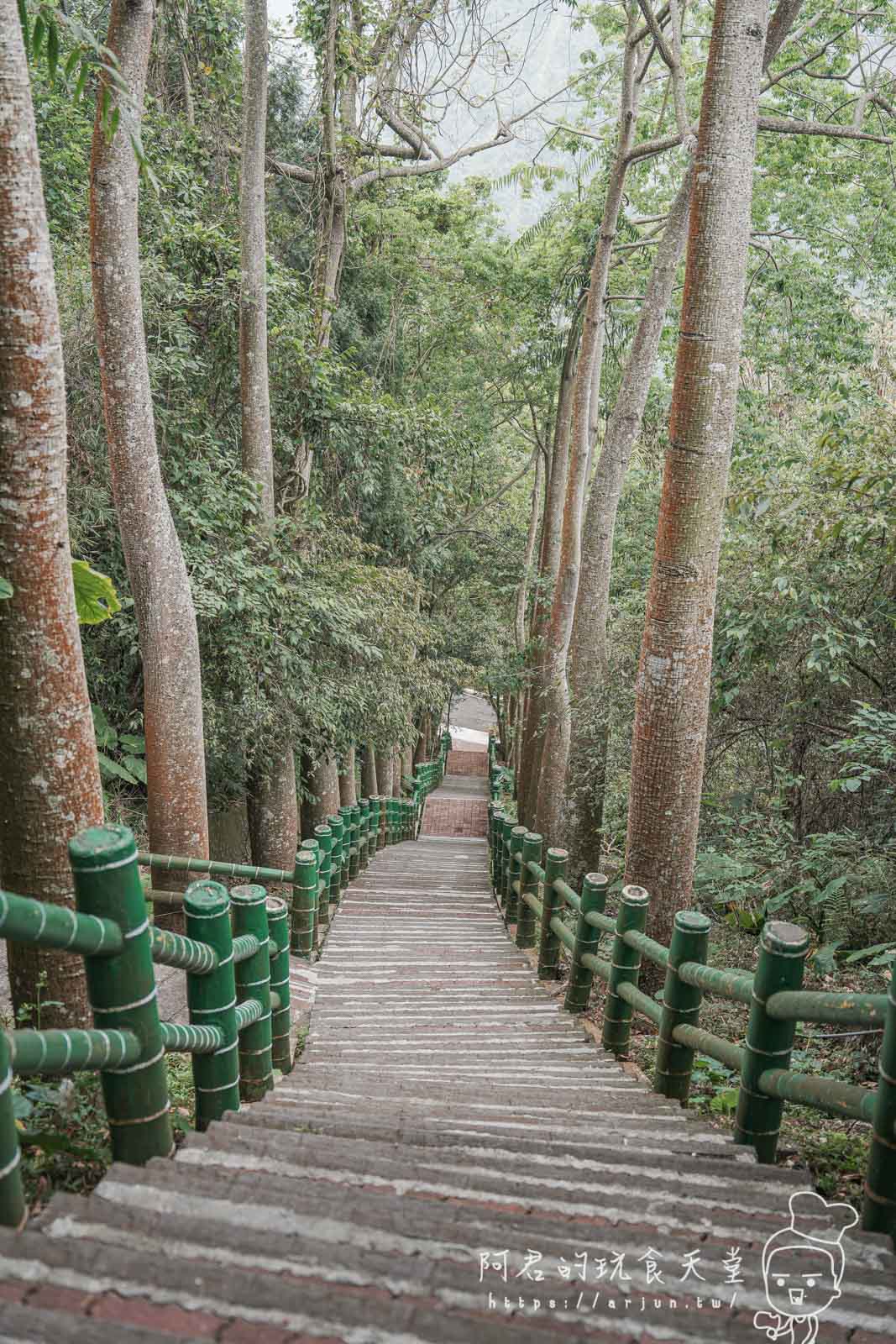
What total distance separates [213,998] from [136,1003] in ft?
2.43

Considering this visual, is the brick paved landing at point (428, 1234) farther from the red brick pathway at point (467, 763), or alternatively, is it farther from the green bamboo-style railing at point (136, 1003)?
the red brick pathway at point (467, 763)

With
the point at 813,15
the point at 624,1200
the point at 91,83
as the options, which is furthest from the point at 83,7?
the point at 624,1200

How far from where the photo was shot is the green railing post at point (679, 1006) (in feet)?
12.6

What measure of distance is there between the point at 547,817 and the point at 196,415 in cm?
664

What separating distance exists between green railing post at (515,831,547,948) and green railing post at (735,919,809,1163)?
5.32 m

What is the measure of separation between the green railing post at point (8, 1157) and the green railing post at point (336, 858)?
7.64 metres

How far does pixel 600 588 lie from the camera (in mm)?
10109

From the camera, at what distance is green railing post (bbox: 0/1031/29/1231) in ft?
5.84

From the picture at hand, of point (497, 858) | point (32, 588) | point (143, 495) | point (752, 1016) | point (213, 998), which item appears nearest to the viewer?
point (213, 998)

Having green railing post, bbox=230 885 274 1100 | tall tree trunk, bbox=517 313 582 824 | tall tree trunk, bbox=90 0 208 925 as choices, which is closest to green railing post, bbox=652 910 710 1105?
green railing post, bbox=230 885 274 1100

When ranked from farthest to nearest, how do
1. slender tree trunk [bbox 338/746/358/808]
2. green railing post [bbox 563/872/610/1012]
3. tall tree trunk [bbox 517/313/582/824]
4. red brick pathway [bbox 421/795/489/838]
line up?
red brick pathway [bbox 421/795/489/838] → slender tree trunk [bbox 338/746/358/808] → tall tree trunk [bbox 517/313/582/824] → green railing post [bbox 563/872/610/1012]

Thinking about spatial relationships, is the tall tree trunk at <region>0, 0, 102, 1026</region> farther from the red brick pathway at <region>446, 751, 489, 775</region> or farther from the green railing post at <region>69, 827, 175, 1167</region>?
the red brick pathway at <region>446, 751, 489, 775</region>

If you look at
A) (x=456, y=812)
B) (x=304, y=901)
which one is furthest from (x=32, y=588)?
(x=456, y=812)

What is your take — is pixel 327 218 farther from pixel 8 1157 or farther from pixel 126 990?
pixel 8 1157
